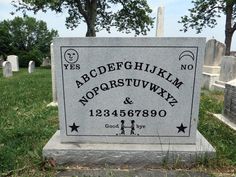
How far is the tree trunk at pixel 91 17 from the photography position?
23.7 meters

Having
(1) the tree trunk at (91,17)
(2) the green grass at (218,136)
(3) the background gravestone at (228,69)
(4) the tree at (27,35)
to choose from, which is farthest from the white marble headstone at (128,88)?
(4) the tree at (27,35)

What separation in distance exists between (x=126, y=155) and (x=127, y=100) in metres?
0.61

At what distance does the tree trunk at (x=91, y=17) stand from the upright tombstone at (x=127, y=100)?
2085 cm

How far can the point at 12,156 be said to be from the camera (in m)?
3.44

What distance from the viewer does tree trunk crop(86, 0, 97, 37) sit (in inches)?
933

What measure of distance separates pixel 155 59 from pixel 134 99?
1.67 ft

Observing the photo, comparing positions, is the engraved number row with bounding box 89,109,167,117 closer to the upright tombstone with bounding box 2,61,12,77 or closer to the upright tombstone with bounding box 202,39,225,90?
the upright tombstone with bounding box 202,39,225,90

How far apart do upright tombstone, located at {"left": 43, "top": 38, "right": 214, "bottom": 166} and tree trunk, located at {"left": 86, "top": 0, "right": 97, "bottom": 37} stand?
20.9 meters

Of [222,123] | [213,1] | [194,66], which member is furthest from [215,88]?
[213,1]

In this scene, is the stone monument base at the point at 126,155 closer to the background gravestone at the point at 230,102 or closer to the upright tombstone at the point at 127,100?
the upright tombstone at the point at 127,100

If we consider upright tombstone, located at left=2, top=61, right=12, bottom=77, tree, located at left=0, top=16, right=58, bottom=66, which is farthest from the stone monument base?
tree, located at left=0, top=16, right=58, bottom=66

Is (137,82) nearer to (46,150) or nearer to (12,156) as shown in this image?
(46,150)

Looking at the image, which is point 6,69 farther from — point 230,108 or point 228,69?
point 230,108

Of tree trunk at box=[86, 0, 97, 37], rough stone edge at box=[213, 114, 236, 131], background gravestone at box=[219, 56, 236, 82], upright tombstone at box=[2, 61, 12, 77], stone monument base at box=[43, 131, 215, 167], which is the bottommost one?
upright tombstone at box=[2, 61, 12, 77]
